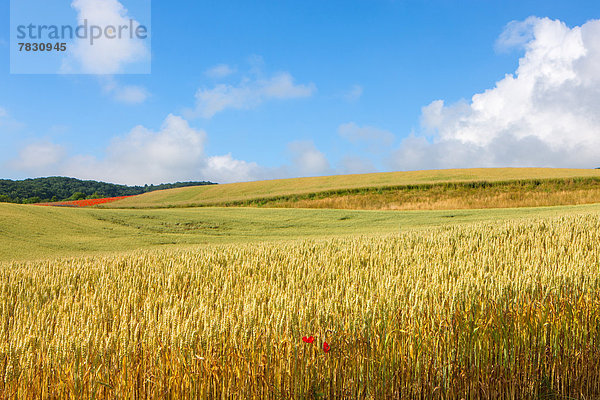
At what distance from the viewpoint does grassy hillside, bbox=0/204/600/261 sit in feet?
45.1

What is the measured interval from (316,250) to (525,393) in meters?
5.51

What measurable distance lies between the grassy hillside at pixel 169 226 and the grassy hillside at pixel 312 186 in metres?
14.5

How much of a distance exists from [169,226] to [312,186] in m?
30.3

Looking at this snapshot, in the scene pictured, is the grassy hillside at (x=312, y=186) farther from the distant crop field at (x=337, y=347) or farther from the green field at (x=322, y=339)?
the distant crop field at (x=337, y=347)

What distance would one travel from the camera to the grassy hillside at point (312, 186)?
40688 mm

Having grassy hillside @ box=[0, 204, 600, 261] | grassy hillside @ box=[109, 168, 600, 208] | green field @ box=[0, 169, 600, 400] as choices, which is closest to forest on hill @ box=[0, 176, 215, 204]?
grassy hillside @ box=[109, 168, 600, 208]

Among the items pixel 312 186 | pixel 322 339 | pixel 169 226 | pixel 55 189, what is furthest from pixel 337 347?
pixel 55 189

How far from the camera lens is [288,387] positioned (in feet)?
8.87

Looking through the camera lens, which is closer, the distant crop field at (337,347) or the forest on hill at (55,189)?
the distant crop field at (337,347)

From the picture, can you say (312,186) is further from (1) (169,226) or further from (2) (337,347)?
(2) (337,347)

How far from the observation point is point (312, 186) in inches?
1944

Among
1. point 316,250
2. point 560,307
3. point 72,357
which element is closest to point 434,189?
point 316,250

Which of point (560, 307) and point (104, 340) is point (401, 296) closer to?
point (560, 307)

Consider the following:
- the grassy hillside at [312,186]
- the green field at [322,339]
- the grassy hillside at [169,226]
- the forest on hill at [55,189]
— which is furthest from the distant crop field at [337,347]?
the forest on hill at [55,189]
